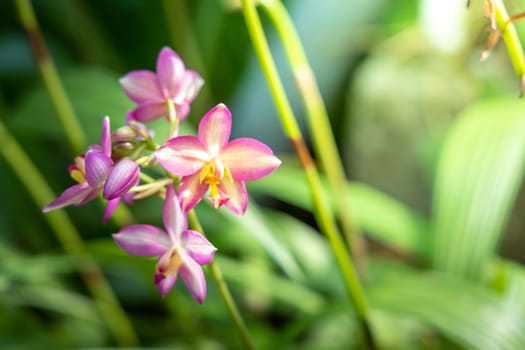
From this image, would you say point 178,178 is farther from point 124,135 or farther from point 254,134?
point 254,134

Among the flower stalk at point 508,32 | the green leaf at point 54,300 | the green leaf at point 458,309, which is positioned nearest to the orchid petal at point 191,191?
the flower stalk at point 508,32

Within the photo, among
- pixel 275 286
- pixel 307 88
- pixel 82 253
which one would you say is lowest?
pixel 275 286

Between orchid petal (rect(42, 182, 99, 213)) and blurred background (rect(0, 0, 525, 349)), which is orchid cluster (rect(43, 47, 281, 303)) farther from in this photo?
blurred background (rect(0, 0, 525, 349))

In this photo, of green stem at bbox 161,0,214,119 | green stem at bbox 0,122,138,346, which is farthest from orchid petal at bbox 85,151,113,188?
green stem at bbox 161,0,214,119

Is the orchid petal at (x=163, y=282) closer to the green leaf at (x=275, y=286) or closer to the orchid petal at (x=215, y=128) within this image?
the orchid petal at (x=215, y=128)

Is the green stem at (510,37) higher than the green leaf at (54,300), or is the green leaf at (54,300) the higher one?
the green stem at (510,37)

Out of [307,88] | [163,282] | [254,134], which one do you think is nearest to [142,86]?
[163,282]

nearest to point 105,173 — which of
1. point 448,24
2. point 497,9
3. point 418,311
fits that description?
point 497,9

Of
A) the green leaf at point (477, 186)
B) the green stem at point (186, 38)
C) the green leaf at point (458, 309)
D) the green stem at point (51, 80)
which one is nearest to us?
the green leaf at point (458, 309)
